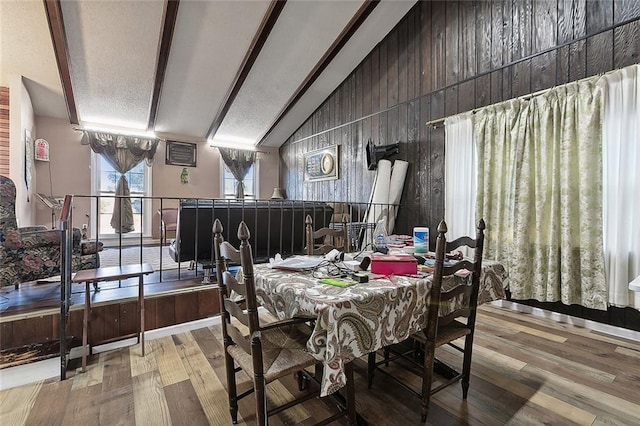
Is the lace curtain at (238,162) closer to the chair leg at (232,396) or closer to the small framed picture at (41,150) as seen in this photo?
the small framed picture at (41,150)

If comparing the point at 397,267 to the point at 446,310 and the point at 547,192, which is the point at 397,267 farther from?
the point at 547,192

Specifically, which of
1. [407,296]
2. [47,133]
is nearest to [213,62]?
[47,133]

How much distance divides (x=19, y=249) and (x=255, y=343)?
8.16ft

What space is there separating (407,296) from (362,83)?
474cm

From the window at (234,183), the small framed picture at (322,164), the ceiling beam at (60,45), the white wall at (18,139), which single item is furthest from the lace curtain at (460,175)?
the white wall at (18,139)

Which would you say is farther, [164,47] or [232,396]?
[164,47]

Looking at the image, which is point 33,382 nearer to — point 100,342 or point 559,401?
point 100,342

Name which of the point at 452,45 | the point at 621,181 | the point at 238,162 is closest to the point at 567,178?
the point at 621,181

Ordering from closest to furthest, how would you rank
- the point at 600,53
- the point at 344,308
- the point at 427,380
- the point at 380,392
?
the point at 344,308 < the point at 427,380 < the point at 380,392 < the point at 600,53

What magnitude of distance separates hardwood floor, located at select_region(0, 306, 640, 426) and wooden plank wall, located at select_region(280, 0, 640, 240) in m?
2.10

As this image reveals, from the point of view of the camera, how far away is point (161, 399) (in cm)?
168

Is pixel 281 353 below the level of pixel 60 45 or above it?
below

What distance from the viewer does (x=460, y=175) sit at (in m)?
3.59

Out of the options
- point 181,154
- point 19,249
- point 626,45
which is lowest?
point 19,249
